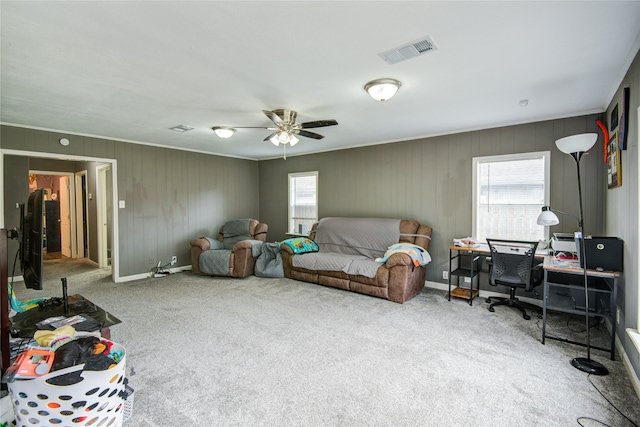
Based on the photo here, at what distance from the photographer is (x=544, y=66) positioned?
8.16 feet

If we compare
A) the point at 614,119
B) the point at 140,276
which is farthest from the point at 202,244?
the point at 614,119

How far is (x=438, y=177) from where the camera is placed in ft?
16.0

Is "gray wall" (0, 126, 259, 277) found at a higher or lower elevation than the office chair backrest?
higher

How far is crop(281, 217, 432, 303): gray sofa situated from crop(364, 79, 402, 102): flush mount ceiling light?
2.22 m

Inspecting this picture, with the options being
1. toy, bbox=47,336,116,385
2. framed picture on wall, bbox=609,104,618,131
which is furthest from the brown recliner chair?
framed picture on wall, bbox=609,104,618,131

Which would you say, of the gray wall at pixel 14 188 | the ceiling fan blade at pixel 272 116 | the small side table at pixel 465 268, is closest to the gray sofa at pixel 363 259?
the small side table at pixel 465 268

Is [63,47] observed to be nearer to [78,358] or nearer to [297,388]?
[78,358]

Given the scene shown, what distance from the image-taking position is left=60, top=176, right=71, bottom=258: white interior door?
7725 mm

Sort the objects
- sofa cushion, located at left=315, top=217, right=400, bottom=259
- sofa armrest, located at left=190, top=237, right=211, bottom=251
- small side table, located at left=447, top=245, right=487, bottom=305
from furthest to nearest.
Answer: sofa armrest, located at left=190, top=237, right=211, bottom=251 → sofa cushion, located at left=315, top=217, right=400, bottom=259 → small side table, located at left=447, top=245, right=487, bottom=305

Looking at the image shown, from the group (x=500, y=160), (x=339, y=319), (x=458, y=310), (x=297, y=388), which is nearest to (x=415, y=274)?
(x=458, y=310)

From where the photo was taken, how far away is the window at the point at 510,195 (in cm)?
406

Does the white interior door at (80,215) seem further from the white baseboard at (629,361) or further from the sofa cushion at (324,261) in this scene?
the white baseboard at (629,361)

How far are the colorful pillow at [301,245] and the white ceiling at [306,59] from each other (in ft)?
7.51

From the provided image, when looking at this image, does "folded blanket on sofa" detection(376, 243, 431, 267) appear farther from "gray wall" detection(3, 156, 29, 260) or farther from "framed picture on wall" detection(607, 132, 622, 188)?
"gray wall" detection(3, 156, 29, 260)
